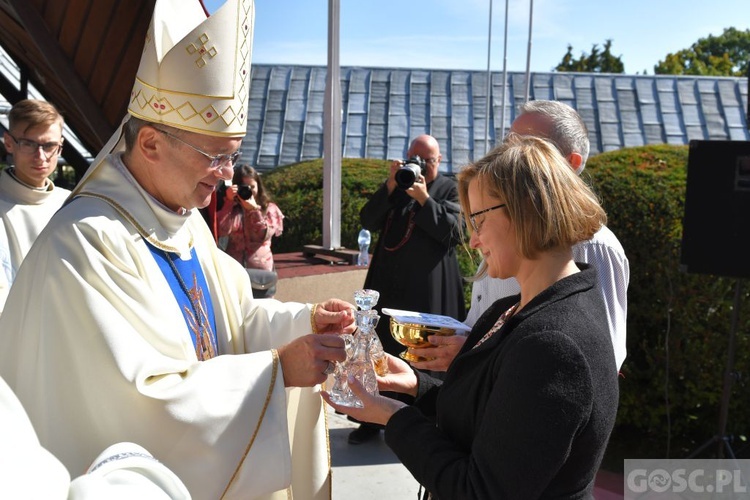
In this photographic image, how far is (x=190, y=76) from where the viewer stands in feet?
7.70

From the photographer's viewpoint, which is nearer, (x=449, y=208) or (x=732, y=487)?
(x=732, y=487)

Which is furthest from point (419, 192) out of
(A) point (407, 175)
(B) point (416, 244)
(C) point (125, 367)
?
(C) point (125, 367)

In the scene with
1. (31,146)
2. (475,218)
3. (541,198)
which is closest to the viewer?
(541,198)

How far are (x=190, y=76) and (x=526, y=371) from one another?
1.43 meters

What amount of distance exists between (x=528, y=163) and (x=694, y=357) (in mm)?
3877

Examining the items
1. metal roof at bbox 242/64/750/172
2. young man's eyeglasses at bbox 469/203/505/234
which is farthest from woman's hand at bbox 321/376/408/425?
metal roof at bbox 242/64/750/172

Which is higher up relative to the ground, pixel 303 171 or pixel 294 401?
pixel 303 171

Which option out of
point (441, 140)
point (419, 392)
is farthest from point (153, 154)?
point (441, 140)

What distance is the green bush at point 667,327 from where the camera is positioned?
16.7ft

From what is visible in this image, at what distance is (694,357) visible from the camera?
512 centimetres

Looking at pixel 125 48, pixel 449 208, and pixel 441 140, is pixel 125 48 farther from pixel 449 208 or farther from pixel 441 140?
pixel 441 140

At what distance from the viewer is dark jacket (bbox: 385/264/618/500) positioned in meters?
1.60

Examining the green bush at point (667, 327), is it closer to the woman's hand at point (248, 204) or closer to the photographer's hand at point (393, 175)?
the photographer's hand at point (393, 175)

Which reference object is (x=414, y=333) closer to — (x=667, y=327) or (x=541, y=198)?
(x=541, y=198)
